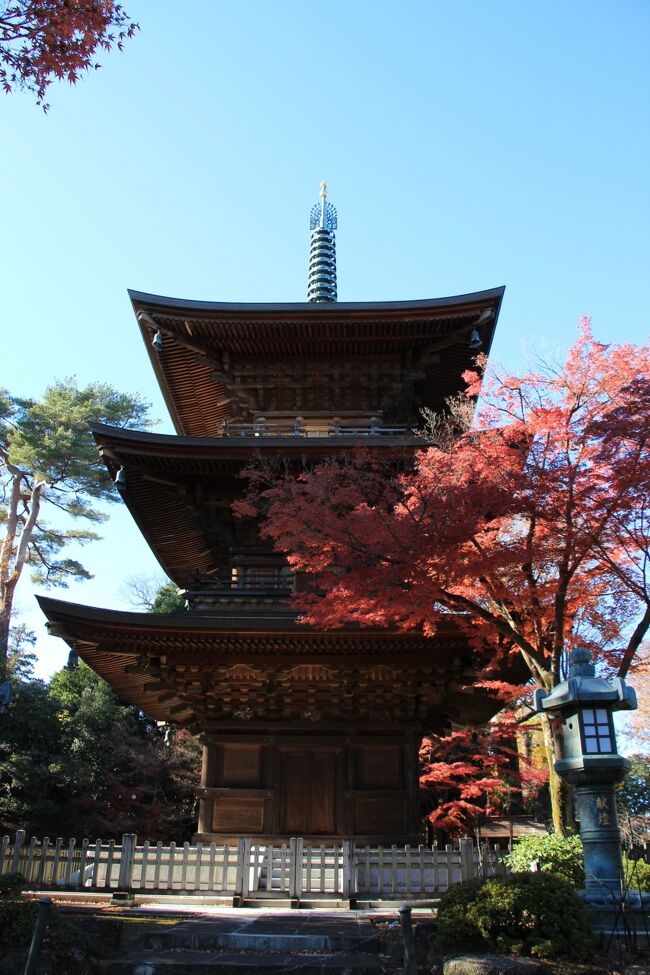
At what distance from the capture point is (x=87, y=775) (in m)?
26.9

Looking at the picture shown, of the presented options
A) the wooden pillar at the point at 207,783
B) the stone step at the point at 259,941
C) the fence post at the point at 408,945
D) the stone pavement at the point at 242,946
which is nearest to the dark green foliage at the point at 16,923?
the stone pavement at the point at 242,946

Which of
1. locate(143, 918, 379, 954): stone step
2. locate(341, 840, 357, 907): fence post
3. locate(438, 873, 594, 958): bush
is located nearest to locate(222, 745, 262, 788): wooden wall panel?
locate(341, 840, 357, 907): fence post

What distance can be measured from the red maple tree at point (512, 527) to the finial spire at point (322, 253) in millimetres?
12091

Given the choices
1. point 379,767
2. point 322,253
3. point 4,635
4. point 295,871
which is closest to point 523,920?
point 295,871

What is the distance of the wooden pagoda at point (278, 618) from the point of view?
13.3 metres

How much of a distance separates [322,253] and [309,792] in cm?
1700

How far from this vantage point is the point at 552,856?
36.2ft

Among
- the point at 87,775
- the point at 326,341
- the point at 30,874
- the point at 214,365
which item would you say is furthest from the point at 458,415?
the point at 87,775

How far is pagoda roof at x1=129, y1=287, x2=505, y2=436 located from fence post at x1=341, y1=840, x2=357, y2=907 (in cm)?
991

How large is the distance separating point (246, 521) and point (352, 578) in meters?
4.36

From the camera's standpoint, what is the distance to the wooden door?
13991 millimetres

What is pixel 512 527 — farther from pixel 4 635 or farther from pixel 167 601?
pixel 167 601

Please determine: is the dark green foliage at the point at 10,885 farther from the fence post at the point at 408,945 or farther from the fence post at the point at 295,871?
the fence post at the point at 408,945

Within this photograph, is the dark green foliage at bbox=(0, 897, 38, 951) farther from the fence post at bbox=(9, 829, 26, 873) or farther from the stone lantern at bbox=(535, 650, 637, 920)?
the stone lantern at bbox=(535, 650, 637, 920)
